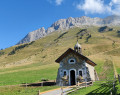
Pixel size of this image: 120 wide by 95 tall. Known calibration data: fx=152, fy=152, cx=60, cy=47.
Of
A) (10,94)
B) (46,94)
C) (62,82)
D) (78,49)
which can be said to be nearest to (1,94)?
(10,94)

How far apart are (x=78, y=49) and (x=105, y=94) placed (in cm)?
2026

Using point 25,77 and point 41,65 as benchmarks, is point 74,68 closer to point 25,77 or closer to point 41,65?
point 25,77

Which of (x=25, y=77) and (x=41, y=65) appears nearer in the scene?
(x=25, y=77)

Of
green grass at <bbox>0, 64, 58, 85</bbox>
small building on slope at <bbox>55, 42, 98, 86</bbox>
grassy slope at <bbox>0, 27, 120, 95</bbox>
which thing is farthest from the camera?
grassy slope at <bbox>0, 27, 120, 95</bbox>

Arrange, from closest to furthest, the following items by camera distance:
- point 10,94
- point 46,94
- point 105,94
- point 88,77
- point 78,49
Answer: point 105,94 < point 46,94 < point 10,94 < point 88,77 < point 78,49

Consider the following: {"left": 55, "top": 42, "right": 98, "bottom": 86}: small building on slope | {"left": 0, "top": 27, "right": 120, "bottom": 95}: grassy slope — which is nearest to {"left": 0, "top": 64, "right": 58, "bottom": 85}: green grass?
{"left": 0, "top": 27, "right": 120, "bottom": 95}: grassy slope

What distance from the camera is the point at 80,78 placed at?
3066cm

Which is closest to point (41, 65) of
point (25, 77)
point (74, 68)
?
point (25, 77)

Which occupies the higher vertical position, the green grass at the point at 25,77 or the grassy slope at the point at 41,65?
the grassy slope at the point at 41,65

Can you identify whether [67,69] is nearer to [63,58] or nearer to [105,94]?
[63,58]

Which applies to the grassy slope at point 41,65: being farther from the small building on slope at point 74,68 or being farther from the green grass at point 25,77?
the small building on slope at point 74,68

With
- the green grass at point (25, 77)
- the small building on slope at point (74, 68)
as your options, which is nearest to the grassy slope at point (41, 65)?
the green grass at point (25, 77)

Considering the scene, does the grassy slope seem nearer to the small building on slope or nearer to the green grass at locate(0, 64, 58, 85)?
the green grass at locate(0, 64, 58, 85)

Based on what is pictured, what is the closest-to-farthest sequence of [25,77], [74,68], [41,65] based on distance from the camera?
[74,68]
[25,77]
[41,65]
